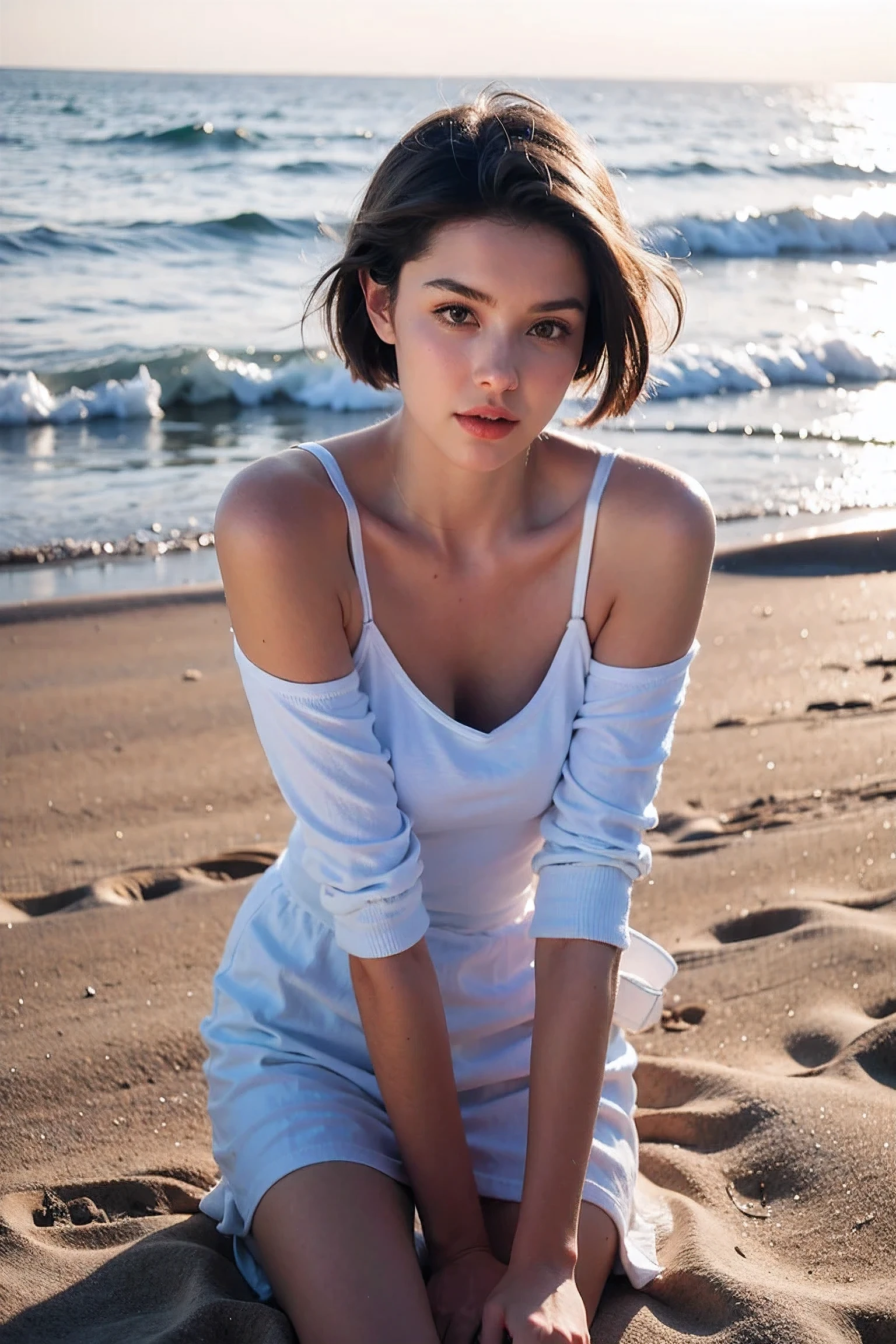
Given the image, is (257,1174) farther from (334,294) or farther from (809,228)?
(809,228)

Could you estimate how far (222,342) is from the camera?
11867 mm

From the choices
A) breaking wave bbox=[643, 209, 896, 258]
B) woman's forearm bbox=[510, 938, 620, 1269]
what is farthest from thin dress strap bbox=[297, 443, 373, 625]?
breaking wave bbox=[643, 209, 896, 258]

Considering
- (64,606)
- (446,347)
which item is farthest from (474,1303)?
(64,606)

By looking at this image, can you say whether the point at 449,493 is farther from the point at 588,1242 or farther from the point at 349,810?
the point at 588,1242

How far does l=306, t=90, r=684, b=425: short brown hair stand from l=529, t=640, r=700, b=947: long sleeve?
22.3 inches

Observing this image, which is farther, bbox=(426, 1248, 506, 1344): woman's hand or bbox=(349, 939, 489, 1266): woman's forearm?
bbox=(349, 939, 489, 1266): woman's forearm

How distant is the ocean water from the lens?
8016 mm

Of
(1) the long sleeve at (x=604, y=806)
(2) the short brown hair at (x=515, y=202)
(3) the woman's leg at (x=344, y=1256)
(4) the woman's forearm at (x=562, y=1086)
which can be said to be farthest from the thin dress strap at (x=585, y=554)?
(3) the woman's leg at (x=344, y=1256)

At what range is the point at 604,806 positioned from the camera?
7.38 ft

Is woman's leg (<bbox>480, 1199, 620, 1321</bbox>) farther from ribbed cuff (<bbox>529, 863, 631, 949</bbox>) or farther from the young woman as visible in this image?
ribbed cuff (<bbox>529, 863, 631, 949</bbox>)

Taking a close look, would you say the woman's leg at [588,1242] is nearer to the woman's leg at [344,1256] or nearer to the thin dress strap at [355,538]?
the woman's leg at [344,1256]

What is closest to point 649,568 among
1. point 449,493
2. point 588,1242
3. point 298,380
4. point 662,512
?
point 662,512

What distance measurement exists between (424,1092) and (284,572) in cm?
84

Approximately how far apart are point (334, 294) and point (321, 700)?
76 centimetres
